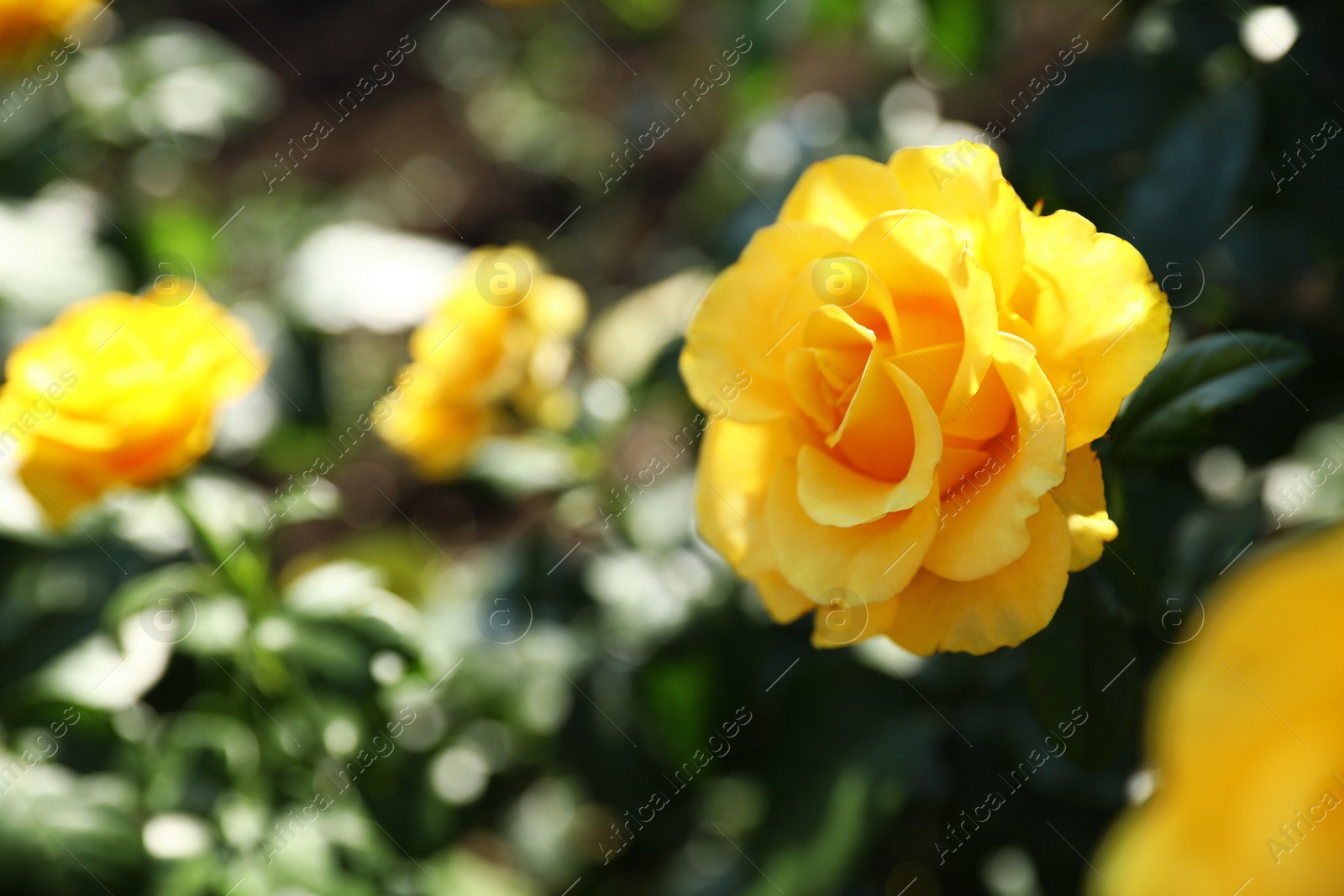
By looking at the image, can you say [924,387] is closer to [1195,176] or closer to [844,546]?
[844,546]

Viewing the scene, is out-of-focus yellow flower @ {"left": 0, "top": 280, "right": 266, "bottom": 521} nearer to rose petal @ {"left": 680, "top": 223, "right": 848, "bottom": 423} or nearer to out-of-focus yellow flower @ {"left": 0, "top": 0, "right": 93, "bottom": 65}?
rose petal @ {"left": 680, "top": 223, "right": 848, "bottom": 423}

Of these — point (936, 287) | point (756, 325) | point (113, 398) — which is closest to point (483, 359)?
point (113, 398)

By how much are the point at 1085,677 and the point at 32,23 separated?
215cm

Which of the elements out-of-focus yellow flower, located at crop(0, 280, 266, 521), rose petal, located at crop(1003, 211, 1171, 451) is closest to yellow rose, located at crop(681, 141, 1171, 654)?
rose petal, located at crop(1003, 211, 1171, 451)

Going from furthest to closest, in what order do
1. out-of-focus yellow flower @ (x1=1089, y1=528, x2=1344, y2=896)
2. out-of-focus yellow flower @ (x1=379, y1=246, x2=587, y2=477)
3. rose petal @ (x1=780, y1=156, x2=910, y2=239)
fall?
1. out-of-focus yellow flower @ (x1=379, y1=246, x2=587, y2=477)
2. rose petal @ (x1=780, y1=156, x2=910, y2=239)
3. out-of-focus yellow flower @ (x1=1089, y1=528, x2=1344, y2=896)

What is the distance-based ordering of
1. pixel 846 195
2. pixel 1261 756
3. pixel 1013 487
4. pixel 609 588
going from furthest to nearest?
pixel 609 588
pixel 846 195
pixel 1013 487
pixel 1261 756

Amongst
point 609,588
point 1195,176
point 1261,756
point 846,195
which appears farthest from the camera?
point 609,588

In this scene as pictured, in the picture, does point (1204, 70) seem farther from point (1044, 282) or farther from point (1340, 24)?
point (1044, 282)

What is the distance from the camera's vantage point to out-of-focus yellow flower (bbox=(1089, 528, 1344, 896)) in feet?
1.16

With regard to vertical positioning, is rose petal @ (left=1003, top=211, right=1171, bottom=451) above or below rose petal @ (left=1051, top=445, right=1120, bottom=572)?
above

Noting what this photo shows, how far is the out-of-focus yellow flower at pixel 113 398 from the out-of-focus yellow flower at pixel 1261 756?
1.03 meters

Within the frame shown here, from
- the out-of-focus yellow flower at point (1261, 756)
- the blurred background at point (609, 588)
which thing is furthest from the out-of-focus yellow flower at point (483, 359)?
the out-of-focus yellow flower at point (1261, 756)

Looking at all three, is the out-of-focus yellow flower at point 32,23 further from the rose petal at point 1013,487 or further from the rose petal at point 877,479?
the rose petal at point 1013,487

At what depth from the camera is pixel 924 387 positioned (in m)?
0.65
